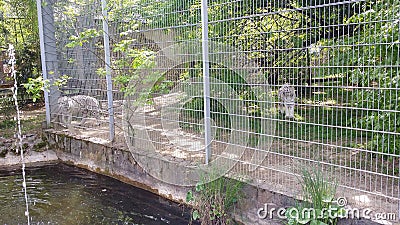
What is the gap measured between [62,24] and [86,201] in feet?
9.92

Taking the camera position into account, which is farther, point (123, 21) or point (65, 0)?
point (65, 0)

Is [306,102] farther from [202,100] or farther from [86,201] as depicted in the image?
[86,201]

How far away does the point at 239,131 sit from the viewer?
3639 millimetres

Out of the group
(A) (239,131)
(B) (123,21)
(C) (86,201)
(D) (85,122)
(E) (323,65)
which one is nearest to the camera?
(E) (323,65)

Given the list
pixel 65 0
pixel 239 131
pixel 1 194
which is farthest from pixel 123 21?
pixel 1 194

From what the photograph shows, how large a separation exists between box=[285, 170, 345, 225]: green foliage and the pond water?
1266mm

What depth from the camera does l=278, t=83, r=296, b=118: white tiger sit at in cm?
325

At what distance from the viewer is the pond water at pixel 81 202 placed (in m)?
3.75

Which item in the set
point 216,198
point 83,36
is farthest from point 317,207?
point 83,36

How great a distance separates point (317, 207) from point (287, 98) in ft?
3.57

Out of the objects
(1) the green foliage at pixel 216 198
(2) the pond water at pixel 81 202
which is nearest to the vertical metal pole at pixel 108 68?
(2) the pond water at pixel 81 202

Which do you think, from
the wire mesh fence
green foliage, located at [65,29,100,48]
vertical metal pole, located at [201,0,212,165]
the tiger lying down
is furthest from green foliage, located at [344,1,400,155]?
the tiger lying down

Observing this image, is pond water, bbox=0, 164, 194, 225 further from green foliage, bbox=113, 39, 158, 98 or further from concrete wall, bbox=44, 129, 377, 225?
green foliage, bbox=113, 39, 158, 98

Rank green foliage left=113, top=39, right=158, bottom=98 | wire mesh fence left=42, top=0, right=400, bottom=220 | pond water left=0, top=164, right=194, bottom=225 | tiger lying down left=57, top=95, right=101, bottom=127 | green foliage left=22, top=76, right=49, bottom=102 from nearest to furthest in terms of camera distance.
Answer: wire mesh fence left=42, top=0, right=400, bottom=220 < pond water left=0, top=164, right=194, bottom=225 < green foliage left=113, top=39, right=158, bottom=98 < green foliage left=22, top=76, right=49, bottom=102 < tiger lying down left=57, top=95, right=101, bottom=127
